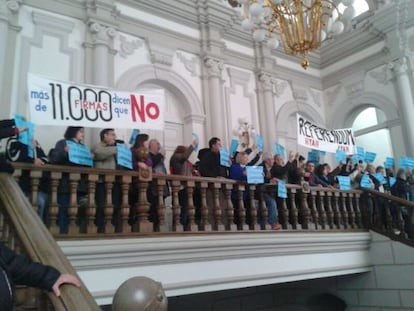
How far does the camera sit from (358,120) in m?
10.5

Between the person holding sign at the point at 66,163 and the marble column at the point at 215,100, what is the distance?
4.41 metres

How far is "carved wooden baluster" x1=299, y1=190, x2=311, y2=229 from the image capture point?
5.16 metres

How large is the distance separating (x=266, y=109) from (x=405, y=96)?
3.15 meters

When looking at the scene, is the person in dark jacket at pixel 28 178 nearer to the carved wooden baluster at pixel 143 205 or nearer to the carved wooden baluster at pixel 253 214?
the carved wooden baluster at pixel 143 205

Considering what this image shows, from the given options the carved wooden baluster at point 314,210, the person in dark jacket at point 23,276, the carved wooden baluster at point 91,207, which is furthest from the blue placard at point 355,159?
the person in dark jacket at point 23,276

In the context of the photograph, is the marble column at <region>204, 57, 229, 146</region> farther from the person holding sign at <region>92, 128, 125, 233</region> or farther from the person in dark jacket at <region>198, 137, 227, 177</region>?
the person holding sign at <region>92, 128, 125, 233</region>

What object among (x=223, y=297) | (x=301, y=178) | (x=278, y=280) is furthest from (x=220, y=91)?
(x=278, y=280)

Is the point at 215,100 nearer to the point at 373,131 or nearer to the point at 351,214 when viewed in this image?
the point at 351,214

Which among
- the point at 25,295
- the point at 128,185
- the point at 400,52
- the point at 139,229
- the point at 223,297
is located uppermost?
the point at 400,52

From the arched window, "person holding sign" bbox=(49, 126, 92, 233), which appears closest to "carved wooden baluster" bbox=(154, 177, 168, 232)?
"person holding sign" bbox=(49, 126, 92, 233)

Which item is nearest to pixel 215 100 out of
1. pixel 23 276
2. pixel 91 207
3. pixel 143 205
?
pixel 143 205

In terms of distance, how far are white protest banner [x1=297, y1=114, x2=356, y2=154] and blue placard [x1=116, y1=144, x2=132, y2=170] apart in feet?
8.54

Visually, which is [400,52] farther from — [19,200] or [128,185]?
[19,200]

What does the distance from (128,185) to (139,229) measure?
0.42 metres
